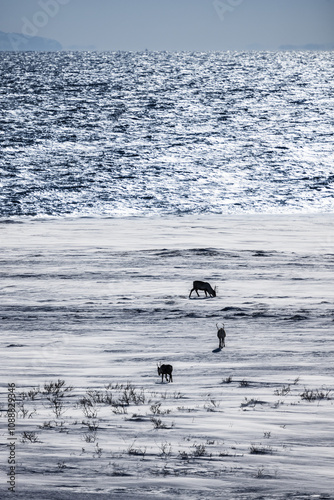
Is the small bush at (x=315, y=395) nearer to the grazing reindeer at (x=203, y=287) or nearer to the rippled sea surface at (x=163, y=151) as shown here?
the grazing reindeer at (x=203, y=287)

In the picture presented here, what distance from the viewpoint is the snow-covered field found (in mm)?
6055

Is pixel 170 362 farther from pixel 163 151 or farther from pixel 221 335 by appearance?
pixel 163 151

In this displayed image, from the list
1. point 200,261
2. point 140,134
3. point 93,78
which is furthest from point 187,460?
point 93,78

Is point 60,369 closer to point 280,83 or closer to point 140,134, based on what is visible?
point 140,134

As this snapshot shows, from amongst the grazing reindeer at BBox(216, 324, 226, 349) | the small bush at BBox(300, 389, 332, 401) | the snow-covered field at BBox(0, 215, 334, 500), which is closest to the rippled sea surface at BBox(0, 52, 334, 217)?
the snow-covered field at BBox(0, 215, 334, 500)

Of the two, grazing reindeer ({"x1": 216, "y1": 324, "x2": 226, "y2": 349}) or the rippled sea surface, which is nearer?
grazing reindeer ({"x1": 216, "y1": 324, "x2": 226, "y2": 349})

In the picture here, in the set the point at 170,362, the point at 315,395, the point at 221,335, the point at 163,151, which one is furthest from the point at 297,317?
the point at 163,151

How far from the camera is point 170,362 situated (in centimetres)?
1022

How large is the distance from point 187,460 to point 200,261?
11.7 metres

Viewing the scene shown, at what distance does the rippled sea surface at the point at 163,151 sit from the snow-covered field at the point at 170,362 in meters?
6.95

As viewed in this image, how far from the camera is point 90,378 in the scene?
9.34 meters

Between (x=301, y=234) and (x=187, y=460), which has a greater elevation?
(x=301, y=234)

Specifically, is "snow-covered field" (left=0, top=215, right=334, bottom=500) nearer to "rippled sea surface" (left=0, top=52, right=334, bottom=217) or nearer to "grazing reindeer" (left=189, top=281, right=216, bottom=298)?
"grazing reindeer" (left=189, top=281, right=216, bottom=298)

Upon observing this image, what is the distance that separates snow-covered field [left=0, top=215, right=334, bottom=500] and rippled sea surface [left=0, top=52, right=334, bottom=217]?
6.95 m
